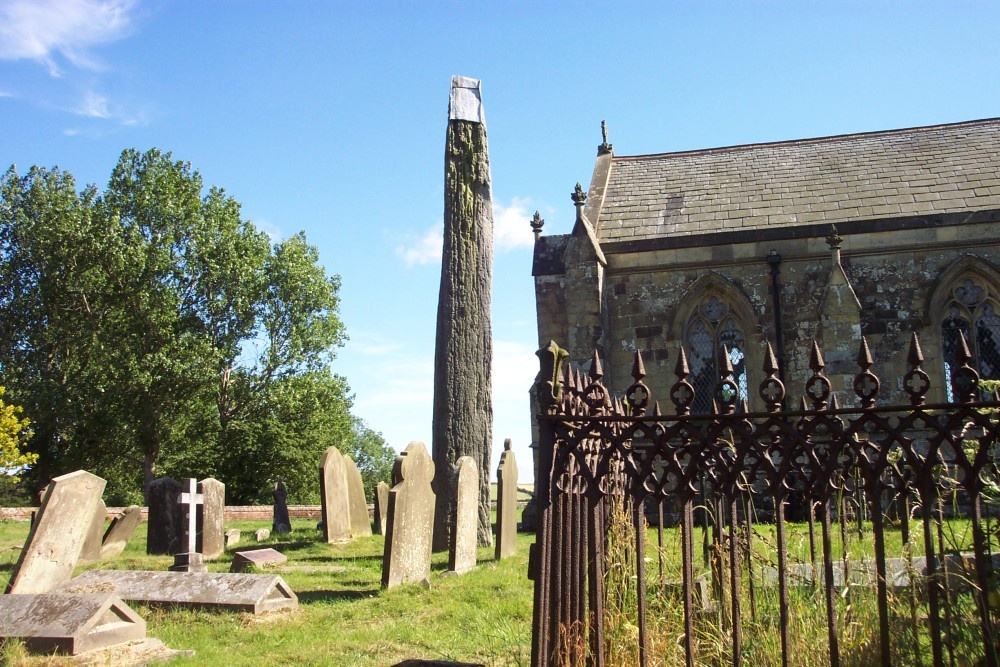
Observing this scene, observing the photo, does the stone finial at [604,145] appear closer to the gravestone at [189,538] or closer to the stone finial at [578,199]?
the stone finial at [578,199]

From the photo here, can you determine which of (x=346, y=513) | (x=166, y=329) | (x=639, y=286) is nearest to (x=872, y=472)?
(x=346, y=513)

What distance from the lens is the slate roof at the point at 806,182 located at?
16969 mm

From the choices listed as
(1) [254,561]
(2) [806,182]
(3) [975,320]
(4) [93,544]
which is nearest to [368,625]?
(1) [254,561]

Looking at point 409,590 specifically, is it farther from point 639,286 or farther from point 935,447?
point 639,286

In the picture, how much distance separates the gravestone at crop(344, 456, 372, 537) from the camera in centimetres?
1416

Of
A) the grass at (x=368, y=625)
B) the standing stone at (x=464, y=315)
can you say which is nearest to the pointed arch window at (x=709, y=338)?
the standing stone at (x=464, y=315)

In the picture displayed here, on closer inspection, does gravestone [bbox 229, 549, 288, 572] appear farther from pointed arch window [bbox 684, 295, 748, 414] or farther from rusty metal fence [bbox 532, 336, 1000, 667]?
pointed arch window [bbox 684, 295, 748, 414]

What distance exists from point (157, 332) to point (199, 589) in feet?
78.9

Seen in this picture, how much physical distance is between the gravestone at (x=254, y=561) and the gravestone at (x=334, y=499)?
2.19 meters

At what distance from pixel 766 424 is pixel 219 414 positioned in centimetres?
3157

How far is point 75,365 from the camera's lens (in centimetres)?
3192

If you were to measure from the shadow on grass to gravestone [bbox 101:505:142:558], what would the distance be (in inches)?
244

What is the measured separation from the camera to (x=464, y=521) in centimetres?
944

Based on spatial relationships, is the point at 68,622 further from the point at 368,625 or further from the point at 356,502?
the point at 356,502
